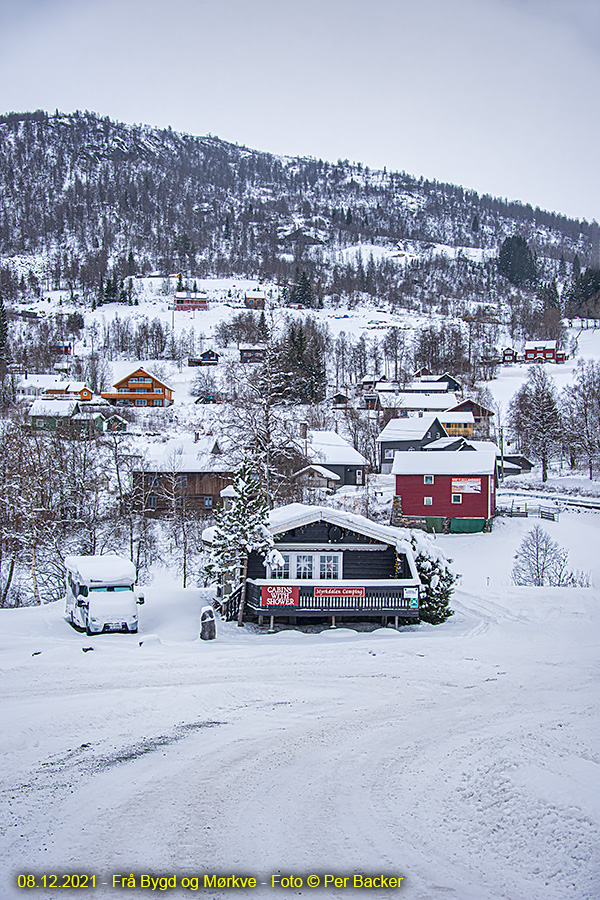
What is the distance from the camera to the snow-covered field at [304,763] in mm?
6570

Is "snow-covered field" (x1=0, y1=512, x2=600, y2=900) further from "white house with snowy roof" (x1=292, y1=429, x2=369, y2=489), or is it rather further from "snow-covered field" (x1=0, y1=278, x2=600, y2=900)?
"white house with snowy roof" (x1=292, y1=429, x2=369, y2=489)

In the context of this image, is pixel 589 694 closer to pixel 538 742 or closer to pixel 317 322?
pixel 538 742

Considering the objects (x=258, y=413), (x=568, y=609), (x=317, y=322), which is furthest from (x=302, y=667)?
(x=317, y=322)

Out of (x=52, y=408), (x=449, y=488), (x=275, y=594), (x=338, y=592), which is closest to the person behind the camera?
(x=275, y=594)

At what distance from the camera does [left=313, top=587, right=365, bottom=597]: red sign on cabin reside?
18.8m

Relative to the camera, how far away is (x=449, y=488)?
4144 centimetres

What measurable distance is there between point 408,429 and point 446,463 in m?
21.7

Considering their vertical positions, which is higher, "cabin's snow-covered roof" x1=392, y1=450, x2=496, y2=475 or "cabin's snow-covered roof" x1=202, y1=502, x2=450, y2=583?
"cabin's snow-covered roof" x1=392, y1=450, x2=496, y2=475

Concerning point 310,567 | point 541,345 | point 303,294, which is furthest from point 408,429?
point 303,294

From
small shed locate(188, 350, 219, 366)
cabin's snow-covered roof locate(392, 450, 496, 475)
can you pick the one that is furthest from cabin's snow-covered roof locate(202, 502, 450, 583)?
small shed locate(188, 350, 219, 366)

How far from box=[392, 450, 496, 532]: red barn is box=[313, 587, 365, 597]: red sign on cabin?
77.4 ft

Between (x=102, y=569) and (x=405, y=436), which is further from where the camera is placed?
(x=405, y=436)

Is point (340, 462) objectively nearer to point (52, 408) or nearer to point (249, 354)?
point (52, 408)

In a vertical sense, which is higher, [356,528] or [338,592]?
[356,528]
